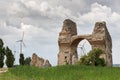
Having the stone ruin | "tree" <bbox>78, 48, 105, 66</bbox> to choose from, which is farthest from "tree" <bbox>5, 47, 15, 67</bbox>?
"tree" <bbox>78, 48, 105, 66</bbox>

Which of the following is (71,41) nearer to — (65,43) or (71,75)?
(65,43)

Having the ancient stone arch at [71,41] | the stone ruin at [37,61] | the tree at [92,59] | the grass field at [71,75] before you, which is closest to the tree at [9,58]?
the stone ruin at [37,61]

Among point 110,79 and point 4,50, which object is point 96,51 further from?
point 110,79

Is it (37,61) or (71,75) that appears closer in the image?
(71,75)

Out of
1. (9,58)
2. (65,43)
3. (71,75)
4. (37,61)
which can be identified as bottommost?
(71,75)

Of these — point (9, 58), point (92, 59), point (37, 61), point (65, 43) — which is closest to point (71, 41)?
point (65, 43)

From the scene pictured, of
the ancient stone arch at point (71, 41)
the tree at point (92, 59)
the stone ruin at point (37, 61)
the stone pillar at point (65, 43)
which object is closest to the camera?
the tree at point (92, 59)

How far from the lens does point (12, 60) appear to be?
51281mm

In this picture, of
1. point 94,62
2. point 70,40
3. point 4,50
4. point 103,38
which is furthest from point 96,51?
point 4,50

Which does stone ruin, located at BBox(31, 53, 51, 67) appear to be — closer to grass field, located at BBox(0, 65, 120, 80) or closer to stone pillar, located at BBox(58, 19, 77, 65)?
stone pillar, located at BBox(58, 19, 77, 65)

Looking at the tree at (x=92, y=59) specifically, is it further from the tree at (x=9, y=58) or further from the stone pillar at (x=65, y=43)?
the tree at (x=9, y=58)

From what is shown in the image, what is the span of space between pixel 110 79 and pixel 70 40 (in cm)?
3382

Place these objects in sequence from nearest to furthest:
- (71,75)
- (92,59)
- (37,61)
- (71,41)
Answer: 1. (71,75)
2. (92,59)
3. (71,41)
4. (37,61)

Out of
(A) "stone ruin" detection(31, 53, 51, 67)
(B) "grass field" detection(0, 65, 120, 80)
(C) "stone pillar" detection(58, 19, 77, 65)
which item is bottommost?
(B) "grass field" detection(0, 65, 120, 80)
